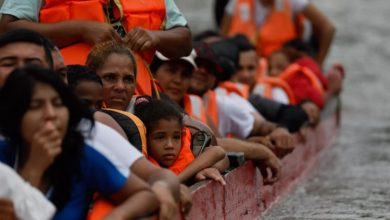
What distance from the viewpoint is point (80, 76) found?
6.71 meters

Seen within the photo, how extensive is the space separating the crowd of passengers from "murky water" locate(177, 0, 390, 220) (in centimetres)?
46

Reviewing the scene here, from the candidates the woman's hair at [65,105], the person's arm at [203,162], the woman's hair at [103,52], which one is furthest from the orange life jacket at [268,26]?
the woman's hair at [65,105]

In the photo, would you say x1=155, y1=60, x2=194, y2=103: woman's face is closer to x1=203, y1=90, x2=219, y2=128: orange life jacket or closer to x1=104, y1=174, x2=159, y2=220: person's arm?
x1=203, y1=90, x2=219, y2=128: orange life jacket

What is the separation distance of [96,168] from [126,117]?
1.36m

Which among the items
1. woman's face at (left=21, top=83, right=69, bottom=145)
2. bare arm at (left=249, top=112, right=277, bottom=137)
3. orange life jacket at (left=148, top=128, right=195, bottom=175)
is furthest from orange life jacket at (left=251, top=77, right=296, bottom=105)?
woman's face at (left=21, top=83, right=69, bottom=145)

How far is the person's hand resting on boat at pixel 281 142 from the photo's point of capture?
30.4ft

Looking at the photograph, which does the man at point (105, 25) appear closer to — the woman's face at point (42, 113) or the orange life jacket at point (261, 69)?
the woman's face at point (42, 113)

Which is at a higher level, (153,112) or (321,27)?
(153,112)

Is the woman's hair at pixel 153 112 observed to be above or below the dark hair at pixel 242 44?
above

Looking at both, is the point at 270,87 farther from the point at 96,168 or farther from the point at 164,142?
the point at 96,168

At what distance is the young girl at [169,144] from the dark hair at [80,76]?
1.55ft

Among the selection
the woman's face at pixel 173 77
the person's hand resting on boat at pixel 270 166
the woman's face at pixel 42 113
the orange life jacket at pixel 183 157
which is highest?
the woman's face at pixel 42 113

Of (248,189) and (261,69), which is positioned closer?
(248,189)

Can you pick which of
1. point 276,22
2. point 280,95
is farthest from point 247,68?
point 276,22
